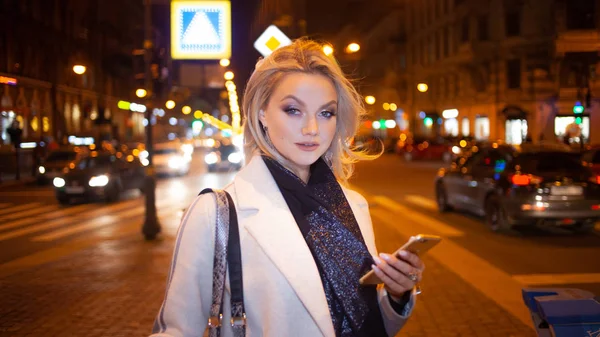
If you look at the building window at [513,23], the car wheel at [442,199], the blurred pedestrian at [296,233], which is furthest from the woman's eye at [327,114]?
the building window at [513,23]

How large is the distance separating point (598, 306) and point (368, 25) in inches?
2978

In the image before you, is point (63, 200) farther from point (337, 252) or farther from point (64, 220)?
point (337, 252)

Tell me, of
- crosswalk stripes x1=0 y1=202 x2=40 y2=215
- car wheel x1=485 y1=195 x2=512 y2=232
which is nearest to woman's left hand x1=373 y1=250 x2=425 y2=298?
car wheel x1=485 y1=195 x2=512 y2=232

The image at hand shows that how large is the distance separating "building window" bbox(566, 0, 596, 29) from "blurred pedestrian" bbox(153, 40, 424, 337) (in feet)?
103

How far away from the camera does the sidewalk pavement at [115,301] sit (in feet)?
20.8

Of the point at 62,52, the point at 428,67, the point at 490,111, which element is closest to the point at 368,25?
the point at 428,67

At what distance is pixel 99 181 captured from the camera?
20000 mm

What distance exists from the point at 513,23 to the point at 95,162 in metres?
30.2

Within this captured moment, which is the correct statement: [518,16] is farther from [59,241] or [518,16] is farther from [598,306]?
[598,306]

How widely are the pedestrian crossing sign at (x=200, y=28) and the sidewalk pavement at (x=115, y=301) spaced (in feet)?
19.3

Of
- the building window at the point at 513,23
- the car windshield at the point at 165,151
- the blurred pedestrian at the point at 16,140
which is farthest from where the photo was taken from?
the building window at the point at 513,23

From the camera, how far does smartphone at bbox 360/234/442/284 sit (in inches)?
82.2

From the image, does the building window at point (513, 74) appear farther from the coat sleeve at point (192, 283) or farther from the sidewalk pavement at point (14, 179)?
the coat sleeve at point (192, 283)

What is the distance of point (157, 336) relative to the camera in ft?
6.95
